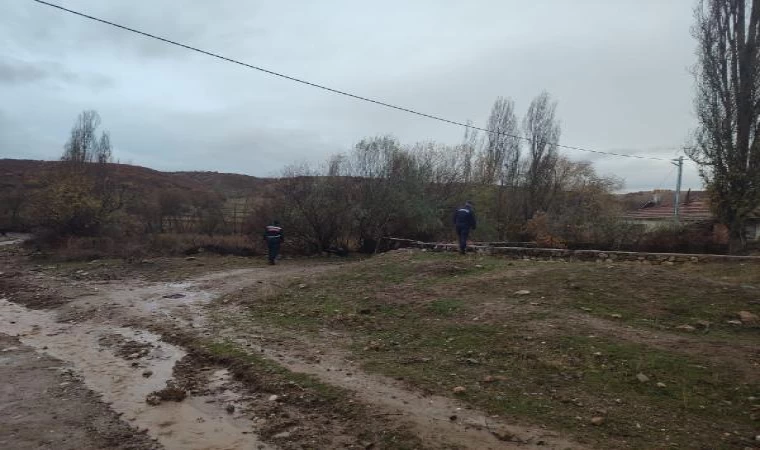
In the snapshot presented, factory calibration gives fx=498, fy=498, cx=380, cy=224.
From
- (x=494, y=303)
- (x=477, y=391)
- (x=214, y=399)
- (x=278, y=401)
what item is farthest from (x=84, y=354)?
(x=494, y=303)

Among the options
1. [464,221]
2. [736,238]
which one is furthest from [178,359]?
[736,238]

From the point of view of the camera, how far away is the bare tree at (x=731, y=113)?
15.9 m

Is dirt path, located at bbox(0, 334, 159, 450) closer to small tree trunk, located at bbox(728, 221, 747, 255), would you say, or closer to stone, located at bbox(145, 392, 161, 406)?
stone, located at bbox(145, 392, 161, 406)

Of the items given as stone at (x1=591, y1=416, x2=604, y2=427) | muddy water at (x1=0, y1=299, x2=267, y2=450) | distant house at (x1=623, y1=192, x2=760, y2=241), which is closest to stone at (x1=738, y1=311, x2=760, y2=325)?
stone at (x1=591, y1=416, x2=604, y2=427)

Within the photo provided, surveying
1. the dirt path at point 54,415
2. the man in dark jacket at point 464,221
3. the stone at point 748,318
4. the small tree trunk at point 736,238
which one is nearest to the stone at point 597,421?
the stone at point 748,318

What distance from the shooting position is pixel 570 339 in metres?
7.29

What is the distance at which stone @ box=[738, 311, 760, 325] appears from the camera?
25.4ft

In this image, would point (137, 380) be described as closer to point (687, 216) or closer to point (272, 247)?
point (272, 247)

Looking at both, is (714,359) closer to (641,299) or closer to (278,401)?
(641,299)

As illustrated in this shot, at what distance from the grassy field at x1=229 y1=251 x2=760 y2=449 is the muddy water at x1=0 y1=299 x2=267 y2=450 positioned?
7.13ft

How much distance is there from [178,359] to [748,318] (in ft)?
29.5

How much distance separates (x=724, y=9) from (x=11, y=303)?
23672 millimetres

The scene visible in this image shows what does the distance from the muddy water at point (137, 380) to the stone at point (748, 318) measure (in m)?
7.50

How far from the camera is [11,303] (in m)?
13.1
